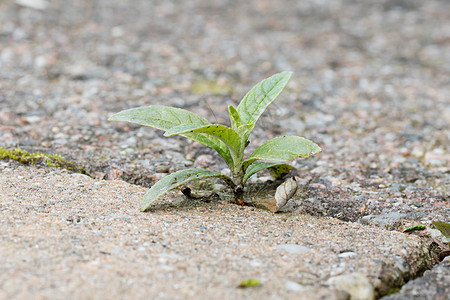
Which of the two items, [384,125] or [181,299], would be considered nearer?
[181,299]

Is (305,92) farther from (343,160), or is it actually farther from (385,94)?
(343,160)

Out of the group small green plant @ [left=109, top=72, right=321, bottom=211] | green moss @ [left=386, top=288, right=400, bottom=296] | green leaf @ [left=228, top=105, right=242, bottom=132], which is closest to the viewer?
green moss @ [left=386, top=288, right=400, bottom=296]

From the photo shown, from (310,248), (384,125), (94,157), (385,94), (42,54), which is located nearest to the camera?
(310,248)

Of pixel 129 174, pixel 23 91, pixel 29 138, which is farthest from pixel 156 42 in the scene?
pixel 129 174

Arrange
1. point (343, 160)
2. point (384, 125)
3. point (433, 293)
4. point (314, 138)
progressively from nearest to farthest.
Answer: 1. point (433, 293)
2. point (343, 160)
3. point (314, 138)
4. point (384, 125)

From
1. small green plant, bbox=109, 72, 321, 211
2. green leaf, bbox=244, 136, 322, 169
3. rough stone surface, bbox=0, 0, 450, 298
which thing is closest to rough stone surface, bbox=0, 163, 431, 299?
rough stone surface, bbox=0, 0, 450, 298

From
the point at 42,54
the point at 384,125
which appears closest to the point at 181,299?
the point at 384,125

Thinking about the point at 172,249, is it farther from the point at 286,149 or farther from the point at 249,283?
the point at 286,149

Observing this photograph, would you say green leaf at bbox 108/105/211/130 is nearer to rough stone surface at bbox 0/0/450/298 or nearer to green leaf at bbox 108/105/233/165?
green leaf at bbox 108/105/233/165
